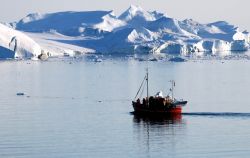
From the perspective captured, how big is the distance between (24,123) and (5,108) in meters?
6.18

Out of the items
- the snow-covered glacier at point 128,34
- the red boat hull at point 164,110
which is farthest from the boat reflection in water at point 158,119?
the snow-covered glacier at point 128,34

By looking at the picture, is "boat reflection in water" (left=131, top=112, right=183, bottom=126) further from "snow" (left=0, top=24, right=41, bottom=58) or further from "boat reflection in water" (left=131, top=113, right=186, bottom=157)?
"snow" (left=0, top=24, right=41, bottom=58)

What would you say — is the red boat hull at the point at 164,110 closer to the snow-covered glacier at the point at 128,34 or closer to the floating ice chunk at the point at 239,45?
the snow-covered glacier at the point at 128,34

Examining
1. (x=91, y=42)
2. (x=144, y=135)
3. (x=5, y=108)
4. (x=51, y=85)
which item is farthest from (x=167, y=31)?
(x=144, y=135)

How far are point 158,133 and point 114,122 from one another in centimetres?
341

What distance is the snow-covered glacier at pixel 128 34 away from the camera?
111m

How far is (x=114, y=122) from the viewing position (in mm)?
31781

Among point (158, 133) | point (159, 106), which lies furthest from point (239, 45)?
point (158, 133)

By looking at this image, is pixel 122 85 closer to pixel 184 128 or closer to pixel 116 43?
pixel 184 128

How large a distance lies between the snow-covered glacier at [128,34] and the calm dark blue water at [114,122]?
44.7 metres

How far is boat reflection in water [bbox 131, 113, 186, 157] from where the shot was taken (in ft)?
83.5

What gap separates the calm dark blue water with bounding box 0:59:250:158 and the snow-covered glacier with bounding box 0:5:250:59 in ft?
147

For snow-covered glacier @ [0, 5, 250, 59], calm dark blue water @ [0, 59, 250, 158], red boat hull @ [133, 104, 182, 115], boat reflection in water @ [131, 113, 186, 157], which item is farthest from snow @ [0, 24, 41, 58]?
boat reflection in water @ [131, 113, 186, 157]

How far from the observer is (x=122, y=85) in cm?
5166
